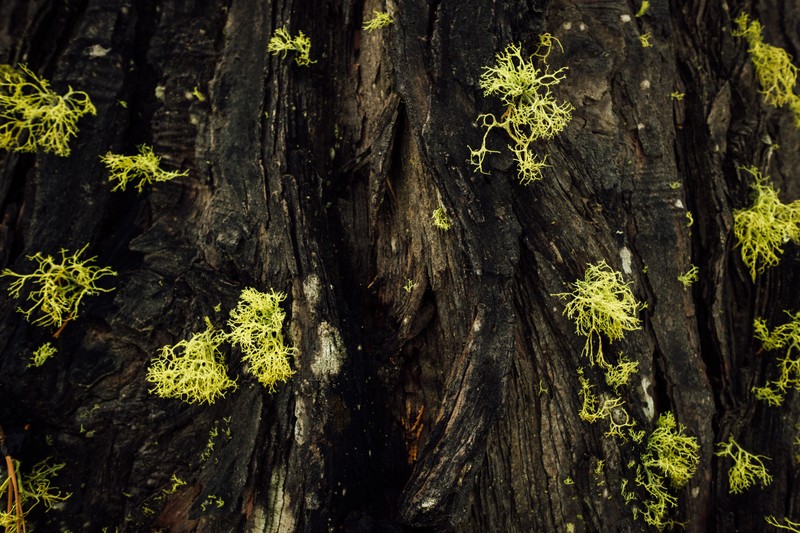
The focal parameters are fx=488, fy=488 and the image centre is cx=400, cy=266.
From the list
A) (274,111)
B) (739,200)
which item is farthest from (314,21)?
(739,200)

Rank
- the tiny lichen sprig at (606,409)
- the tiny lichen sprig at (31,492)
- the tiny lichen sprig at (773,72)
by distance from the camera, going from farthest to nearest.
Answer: the tiny lichen sprig at (773,72) < the tiny lichen sprig at (606,409) < the tiny lichen sprig at (31,492)

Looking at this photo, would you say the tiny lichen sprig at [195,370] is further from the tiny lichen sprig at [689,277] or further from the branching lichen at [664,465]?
the tiny lichen sprig at [689,277]

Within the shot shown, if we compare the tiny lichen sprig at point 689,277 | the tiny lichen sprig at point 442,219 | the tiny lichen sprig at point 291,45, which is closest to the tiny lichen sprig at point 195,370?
the tiny lichen sprig at point 442,219

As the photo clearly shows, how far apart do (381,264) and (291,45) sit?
148cm

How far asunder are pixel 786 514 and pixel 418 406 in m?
2.34

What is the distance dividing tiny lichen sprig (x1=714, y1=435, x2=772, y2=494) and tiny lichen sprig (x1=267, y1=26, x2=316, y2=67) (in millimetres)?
3611

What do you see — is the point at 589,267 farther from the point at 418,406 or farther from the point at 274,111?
the point at 274,111

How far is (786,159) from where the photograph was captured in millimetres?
3334

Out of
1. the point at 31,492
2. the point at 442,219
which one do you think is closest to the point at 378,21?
the point at 442,219

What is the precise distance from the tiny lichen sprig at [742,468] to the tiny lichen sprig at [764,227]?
1.12m

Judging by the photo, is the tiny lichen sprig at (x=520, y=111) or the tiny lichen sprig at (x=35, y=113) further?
the tiny lichen sprig at (x=35, y=113)

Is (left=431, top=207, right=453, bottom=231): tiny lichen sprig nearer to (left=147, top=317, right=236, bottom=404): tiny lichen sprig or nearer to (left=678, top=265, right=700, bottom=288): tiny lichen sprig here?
(left=147, top=317, right=236, bottom=404): tiny lichen sprig

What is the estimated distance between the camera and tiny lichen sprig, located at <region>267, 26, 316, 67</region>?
3031 millimetres

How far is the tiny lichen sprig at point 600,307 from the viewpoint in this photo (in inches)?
110
